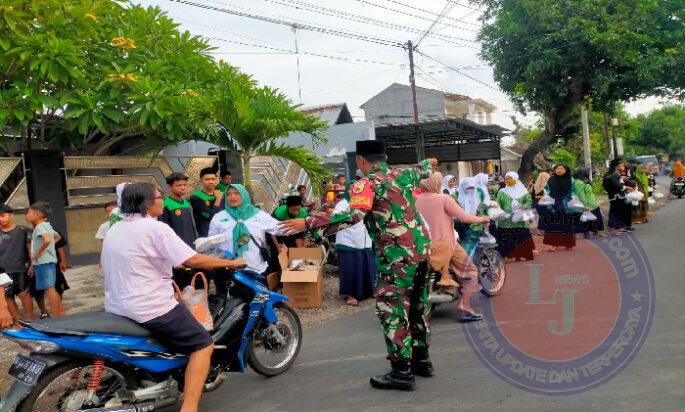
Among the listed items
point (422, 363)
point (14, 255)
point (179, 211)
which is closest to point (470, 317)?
point (422, 363)

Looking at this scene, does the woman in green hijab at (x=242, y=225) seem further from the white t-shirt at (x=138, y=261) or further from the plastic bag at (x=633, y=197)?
the plastic bag at (x=633, y=197)

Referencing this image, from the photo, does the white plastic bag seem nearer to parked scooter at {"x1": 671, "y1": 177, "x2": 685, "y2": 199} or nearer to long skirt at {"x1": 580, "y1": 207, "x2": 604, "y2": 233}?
long skirt at {"x1": 580, "y1": 207, "x2": 604, "y2": 233}

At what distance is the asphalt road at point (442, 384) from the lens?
3658 mm

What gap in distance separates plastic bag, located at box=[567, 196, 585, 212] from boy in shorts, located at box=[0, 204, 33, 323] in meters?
9.12

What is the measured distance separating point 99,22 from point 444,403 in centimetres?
827

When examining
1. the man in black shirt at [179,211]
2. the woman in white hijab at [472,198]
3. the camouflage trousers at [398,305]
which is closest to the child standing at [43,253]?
the man in black shirt at [179,211]

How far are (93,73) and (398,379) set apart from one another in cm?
744

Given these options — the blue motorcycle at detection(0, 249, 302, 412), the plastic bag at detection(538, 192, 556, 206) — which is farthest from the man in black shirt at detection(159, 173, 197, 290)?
the plastic bag at detection(538, 192, 556, 206)

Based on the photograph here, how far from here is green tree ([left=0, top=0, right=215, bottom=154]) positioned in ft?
26.1

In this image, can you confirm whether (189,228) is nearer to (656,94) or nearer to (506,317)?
(506,317)

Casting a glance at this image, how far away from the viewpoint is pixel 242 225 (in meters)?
5.62

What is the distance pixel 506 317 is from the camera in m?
5.84

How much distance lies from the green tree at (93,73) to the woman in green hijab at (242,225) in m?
3.11

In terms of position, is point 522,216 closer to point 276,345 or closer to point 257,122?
point 257,122
